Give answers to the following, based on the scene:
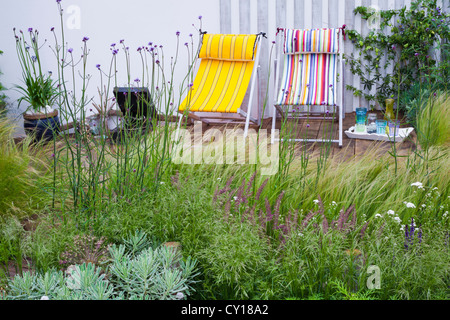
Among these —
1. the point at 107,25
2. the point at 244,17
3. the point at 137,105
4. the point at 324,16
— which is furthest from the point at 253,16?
the point at 137,105

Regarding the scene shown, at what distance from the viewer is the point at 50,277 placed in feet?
7.13

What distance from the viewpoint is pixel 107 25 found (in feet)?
22.8

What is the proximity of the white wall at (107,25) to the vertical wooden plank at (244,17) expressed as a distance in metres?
0.28

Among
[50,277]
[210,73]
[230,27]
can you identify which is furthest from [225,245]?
[230,27]

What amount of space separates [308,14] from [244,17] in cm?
78

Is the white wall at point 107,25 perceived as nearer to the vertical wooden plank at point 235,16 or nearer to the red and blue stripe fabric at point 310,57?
the vertical wooden plank at point 235,16

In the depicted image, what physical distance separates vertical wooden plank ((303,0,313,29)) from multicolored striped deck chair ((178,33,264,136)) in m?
0.77

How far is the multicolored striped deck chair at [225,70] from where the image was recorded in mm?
5766

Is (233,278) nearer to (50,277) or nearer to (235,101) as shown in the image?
(50,277)

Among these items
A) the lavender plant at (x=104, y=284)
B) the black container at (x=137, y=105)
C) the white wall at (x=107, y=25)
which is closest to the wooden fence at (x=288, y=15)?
the white wall at (x=107, y=25)

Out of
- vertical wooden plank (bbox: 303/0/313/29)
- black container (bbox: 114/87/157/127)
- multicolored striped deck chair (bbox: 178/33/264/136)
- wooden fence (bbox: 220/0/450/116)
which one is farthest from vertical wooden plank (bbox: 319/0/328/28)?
black container (bbox: 114/87/157/127)

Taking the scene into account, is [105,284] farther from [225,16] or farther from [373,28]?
[373,28]

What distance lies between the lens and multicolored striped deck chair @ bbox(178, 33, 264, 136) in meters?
5.77

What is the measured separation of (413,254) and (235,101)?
3538mm
